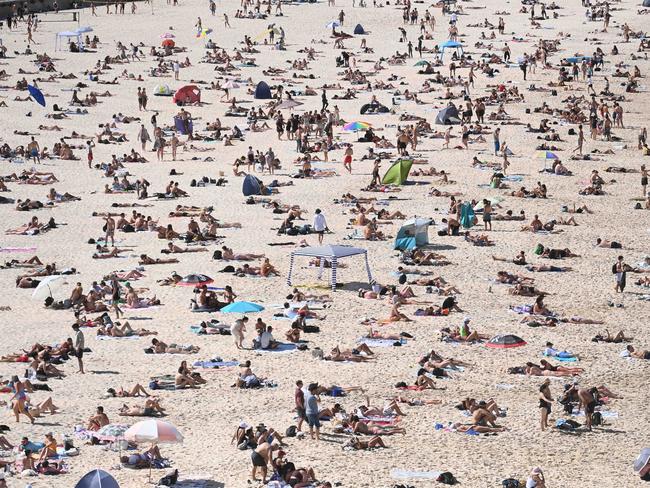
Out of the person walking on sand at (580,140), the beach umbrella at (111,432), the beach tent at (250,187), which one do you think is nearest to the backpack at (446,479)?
the beach umbrella at (111,432)

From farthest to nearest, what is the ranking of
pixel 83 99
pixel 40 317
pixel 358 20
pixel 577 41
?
pixel 358 20
pixel 577 41
pixel 83 99
pixel 40 317

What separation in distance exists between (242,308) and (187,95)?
1022 inches

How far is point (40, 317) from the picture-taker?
28.9 meters

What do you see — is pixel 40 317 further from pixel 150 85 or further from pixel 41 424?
pixel 150 85

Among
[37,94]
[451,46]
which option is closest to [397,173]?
[37,94]

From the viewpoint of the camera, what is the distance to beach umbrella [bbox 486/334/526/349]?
86.9ft

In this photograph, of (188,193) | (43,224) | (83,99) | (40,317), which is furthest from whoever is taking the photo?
(83,99)

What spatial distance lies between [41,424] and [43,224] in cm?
1491

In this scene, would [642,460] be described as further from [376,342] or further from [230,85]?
[230,85]

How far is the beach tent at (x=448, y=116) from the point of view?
49.0m

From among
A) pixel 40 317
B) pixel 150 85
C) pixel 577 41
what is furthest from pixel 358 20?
pixel 40 317

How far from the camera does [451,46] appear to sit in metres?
60.2

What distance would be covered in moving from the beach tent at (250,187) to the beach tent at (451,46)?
Result: 75.1 feet

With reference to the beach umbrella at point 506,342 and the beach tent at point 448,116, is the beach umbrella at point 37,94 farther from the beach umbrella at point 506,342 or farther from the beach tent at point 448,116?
the beach umbrella at point 506,342
